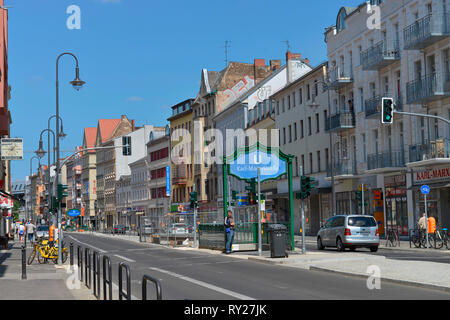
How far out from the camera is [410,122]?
45.3 m

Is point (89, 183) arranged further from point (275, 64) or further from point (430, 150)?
point (430, 150)

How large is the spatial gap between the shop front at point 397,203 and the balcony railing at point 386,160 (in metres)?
0.85

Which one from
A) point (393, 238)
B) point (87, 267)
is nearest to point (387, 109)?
point (393, 238)

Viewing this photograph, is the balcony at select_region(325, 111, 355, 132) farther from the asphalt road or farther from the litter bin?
the asphalt road

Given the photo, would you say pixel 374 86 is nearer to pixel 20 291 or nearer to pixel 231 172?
pixel 231 172

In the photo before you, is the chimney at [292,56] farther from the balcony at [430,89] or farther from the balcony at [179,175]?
the balcony at [430,89]

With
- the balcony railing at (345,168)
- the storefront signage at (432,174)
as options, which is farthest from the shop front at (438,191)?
the balcony railing at (345,168)

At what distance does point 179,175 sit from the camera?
104 metres

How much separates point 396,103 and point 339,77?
9.26 metres

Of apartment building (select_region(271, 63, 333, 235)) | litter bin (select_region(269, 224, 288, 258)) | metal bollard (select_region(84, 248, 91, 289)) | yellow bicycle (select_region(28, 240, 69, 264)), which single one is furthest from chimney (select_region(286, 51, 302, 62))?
metal bollard (select_region(84, 248, 91, 289))

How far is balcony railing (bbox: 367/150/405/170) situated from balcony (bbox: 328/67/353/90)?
24.6 feet

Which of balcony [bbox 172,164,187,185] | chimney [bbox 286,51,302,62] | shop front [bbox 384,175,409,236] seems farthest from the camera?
balcony [bbox 172,164,187,185]

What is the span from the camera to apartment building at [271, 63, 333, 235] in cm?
6125

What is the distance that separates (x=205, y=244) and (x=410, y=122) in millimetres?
14455
